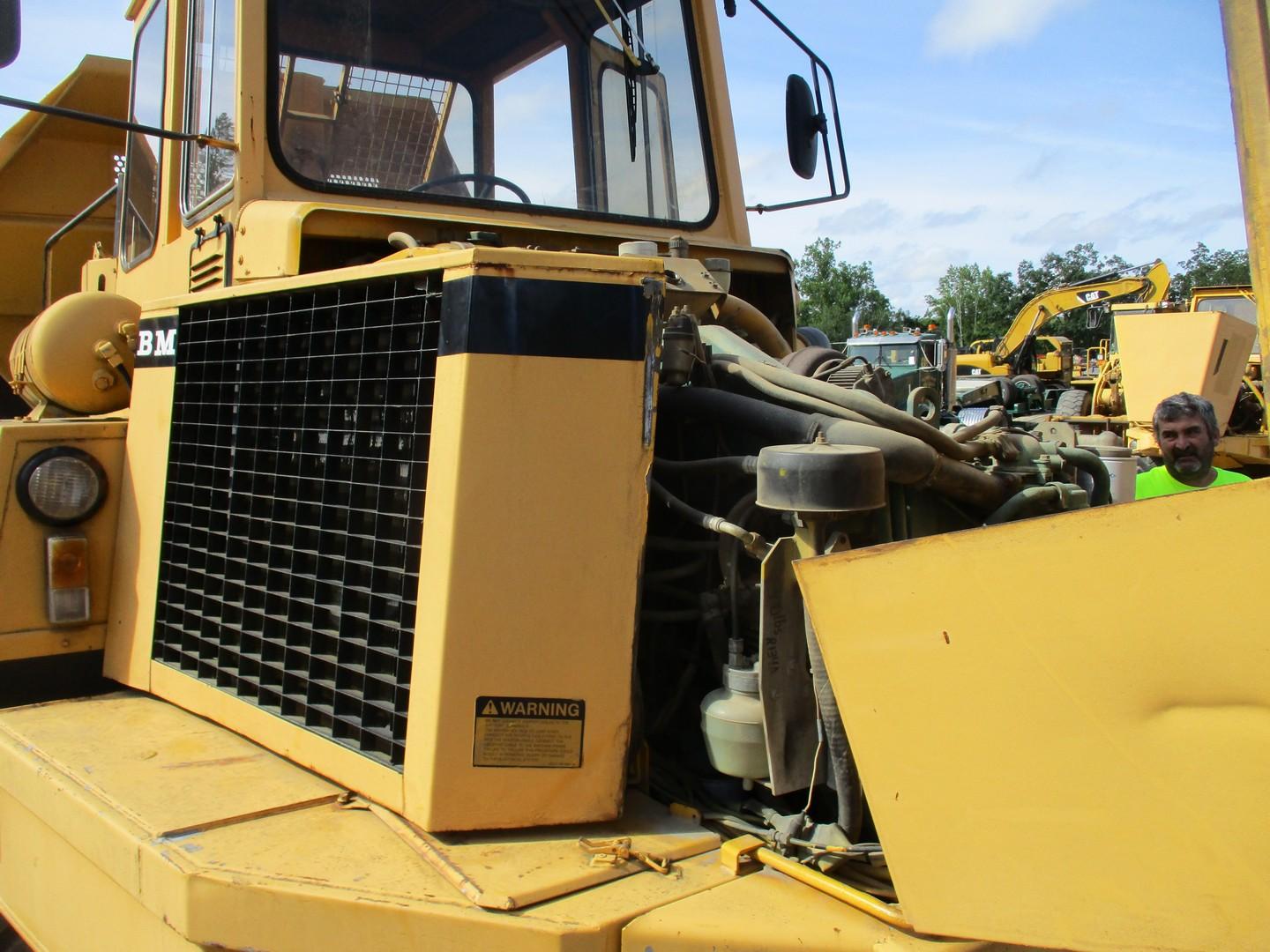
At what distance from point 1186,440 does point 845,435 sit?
2.77 metres

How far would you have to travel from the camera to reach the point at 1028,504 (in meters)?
2.24

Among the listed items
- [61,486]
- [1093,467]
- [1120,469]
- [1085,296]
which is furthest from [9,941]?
[1085,296]

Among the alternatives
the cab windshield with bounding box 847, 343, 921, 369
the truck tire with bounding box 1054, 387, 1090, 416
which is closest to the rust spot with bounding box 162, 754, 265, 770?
the cab windshield with bounding box 847, 343, 921, 369

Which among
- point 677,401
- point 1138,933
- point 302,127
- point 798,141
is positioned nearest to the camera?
point 1138,933

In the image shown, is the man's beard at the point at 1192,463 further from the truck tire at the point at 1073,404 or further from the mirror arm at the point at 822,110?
the truck tire at the point at 1073,404

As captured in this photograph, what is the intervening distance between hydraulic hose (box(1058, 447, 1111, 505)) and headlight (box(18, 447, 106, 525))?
2263 millimetres

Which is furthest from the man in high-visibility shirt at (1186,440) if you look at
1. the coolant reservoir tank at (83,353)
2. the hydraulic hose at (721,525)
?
the coolant reservoir tank at (83,353)

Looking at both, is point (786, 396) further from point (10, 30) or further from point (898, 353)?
point (898, 353)

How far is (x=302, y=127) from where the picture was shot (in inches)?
115

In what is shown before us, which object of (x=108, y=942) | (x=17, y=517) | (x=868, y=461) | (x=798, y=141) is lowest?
(x=108, y=942)

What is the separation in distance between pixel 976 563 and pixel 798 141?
270 centimetres

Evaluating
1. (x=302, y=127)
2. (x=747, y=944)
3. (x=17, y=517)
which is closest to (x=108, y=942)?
(x=17, y=517)

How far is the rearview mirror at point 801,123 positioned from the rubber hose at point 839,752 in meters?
2.47

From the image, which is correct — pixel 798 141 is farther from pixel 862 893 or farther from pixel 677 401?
pixel 862 893
